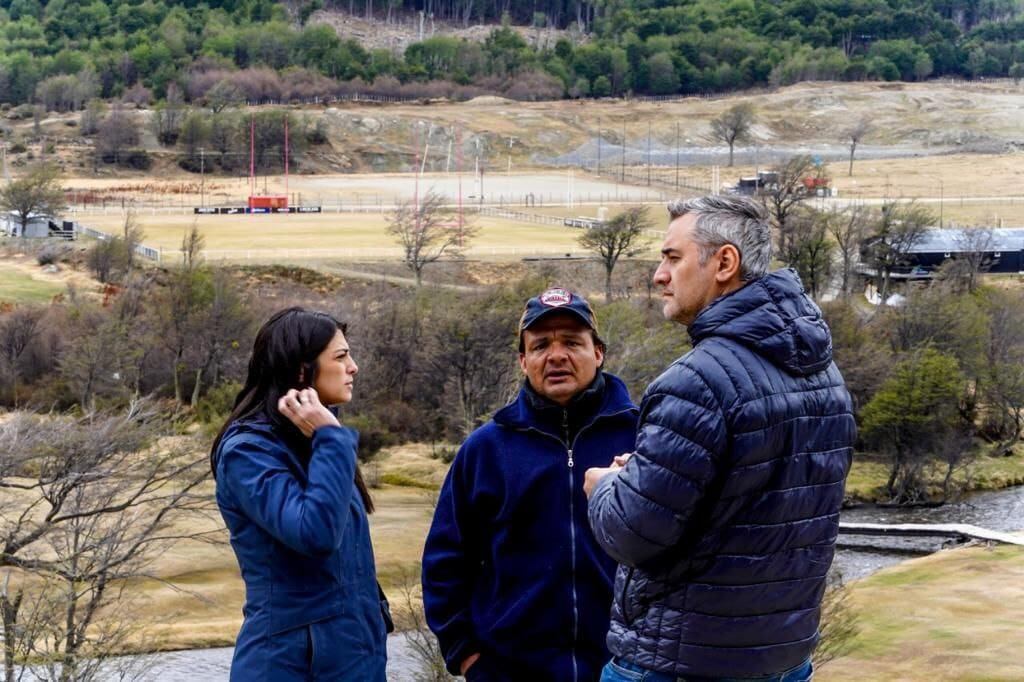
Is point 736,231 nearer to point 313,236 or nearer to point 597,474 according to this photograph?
point 597,474

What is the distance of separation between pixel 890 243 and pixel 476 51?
8100cm

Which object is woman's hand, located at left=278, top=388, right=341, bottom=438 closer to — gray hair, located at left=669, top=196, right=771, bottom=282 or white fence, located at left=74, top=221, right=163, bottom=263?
gray hair, located at left=669, top=196, right=771, bottom=282

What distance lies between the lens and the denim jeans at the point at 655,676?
12.5 ft

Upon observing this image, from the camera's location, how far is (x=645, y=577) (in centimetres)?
387

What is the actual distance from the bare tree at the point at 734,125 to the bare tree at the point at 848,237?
147 feet

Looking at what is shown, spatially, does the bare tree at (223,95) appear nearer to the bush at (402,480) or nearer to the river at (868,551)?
the bush at (402,480)

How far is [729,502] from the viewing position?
149 inches

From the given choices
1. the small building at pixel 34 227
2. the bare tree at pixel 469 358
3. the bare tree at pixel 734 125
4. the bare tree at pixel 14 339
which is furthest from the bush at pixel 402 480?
the bare tree at pixel 734 125

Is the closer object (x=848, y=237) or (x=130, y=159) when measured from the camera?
(x=848, y=237)

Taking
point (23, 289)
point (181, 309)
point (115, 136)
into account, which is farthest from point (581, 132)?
point (181, 309)

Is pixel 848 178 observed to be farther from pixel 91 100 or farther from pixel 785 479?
pixel 785 479

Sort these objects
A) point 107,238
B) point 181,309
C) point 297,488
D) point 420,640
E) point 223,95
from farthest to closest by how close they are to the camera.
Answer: point 223,95 → point 107,238 → point 181,309 → point 420,640 → point 297,488

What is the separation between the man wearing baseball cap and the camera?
15.0 feet

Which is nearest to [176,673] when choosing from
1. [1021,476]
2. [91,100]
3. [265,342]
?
[265,342]
